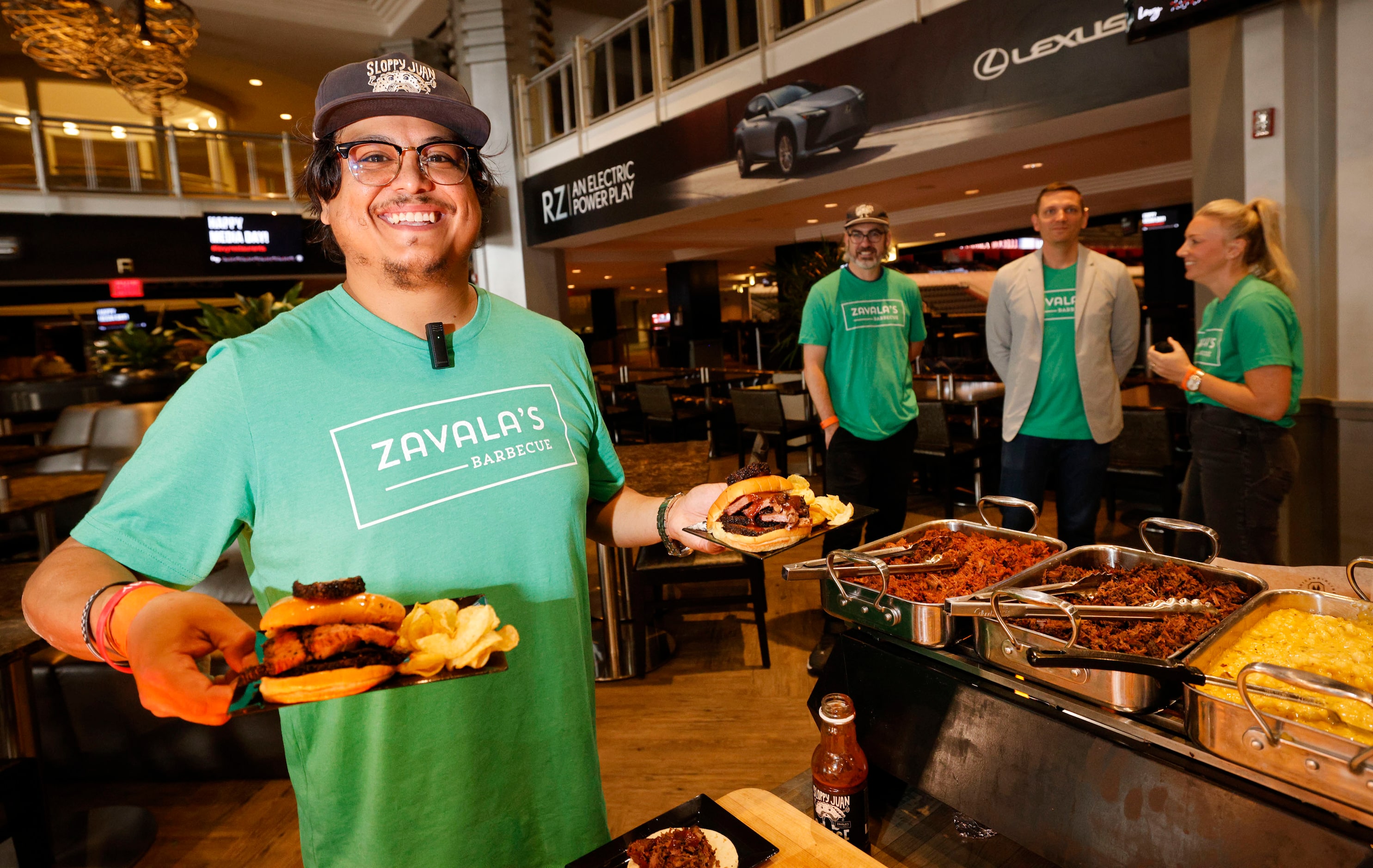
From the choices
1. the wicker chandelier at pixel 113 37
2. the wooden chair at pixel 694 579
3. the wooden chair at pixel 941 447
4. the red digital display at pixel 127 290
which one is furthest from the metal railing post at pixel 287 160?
the wooden chair at pixel 694 579

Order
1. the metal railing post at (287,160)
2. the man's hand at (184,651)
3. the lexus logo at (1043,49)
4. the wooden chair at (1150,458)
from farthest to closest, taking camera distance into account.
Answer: the metal railing post at (287,160) → the wooden chair at (1150,458) → the lexus logo at (1043,49) → the man's hand at (184,651)

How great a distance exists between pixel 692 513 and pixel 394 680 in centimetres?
57

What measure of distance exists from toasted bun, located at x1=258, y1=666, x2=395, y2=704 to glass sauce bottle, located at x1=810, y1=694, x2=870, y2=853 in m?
0.79

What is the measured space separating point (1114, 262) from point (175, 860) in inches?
158

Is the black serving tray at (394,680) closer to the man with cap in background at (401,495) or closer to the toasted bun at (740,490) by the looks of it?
the man with cap in background at (401,495)

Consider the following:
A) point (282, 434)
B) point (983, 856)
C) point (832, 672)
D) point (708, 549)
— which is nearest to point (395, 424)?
point (282, 434)

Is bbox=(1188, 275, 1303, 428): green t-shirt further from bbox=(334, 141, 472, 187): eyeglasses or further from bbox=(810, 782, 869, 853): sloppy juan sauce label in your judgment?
bbox=(334, 141, 472, 187): eyeglasses

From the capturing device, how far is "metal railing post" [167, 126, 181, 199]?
33.9ft

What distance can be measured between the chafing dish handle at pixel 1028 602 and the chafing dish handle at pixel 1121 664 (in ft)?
0.11

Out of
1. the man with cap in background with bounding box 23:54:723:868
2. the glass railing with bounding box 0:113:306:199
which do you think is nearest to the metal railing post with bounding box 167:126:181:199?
the glass railing with bounding box 0:113:306:199

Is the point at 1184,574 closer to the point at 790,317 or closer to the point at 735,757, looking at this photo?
the point at 735,757

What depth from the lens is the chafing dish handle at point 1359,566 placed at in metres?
1.27

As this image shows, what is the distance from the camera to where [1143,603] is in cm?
129

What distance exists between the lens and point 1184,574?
1.39 meters
